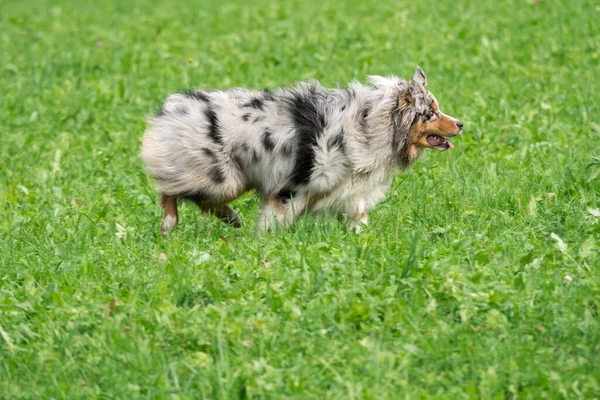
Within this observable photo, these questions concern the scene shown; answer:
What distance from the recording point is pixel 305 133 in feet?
21.9

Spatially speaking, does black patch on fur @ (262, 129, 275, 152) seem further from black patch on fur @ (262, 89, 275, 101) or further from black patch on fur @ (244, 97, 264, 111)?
black patch on fur @ (262, 89, 275, 101)

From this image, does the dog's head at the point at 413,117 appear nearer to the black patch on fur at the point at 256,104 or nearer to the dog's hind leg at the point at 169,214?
the black patch on fur at the point at 256,104

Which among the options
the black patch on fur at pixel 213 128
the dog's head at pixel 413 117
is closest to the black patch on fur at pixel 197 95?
the black patch on fur at pixel 213 128

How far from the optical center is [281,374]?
475cm

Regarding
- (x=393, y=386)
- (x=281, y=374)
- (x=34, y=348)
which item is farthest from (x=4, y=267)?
(x=393, y=386)

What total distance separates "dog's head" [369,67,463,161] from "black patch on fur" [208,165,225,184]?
1.19m

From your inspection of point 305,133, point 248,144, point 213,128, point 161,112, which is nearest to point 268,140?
point 248,144

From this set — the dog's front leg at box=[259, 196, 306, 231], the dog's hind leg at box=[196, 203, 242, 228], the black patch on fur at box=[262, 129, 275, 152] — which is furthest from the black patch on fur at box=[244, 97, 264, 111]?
the dog's hind leg at box=[196, 203, 242, 228]

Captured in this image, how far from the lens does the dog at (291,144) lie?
673 centimetres

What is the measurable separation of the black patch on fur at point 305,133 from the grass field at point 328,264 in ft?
1.17

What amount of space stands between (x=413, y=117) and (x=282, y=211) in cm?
114

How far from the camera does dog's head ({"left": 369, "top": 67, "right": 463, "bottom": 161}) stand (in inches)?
269

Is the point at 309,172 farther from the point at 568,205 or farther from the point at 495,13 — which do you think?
the point at 495,13

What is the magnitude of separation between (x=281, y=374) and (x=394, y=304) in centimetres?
82
